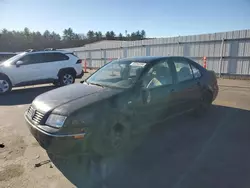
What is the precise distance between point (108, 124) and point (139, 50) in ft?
48.9

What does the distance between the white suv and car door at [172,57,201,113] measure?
702 centimetres

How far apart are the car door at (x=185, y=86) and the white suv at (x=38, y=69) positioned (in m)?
7.02

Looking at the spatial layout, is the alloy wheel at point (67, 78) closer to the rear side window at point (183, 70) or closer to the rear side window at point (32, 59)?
the rear side window at point (32, 59)

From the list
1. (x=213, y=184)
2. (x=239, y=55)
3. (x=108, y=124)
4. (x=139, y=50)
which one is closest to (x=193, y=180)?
(x=213, y=184)

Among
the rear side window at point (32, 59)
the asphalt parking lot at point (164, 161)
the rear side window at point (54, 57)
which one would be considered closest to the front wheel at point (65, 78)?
the rear side window at point (54, 57)

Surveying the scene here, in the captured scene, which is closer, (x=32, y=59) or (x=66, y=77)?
(x=32, y=59)

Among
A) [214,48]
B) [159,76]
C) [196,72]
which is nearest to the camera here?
[159,76]

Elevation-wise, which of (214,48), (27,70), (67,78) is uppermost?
(214,48)

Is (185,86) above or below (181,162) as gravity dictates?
above

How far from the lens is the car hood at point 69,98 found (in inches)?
121

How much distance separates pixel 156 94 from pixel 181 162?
1230mm

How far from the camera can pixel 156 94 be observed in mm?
3768

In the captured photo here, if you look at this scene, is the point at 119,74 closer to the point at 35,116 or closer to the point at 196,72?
the point at 35,116

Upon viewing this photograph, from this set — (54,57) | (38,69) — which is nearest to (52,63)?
(54,57)
